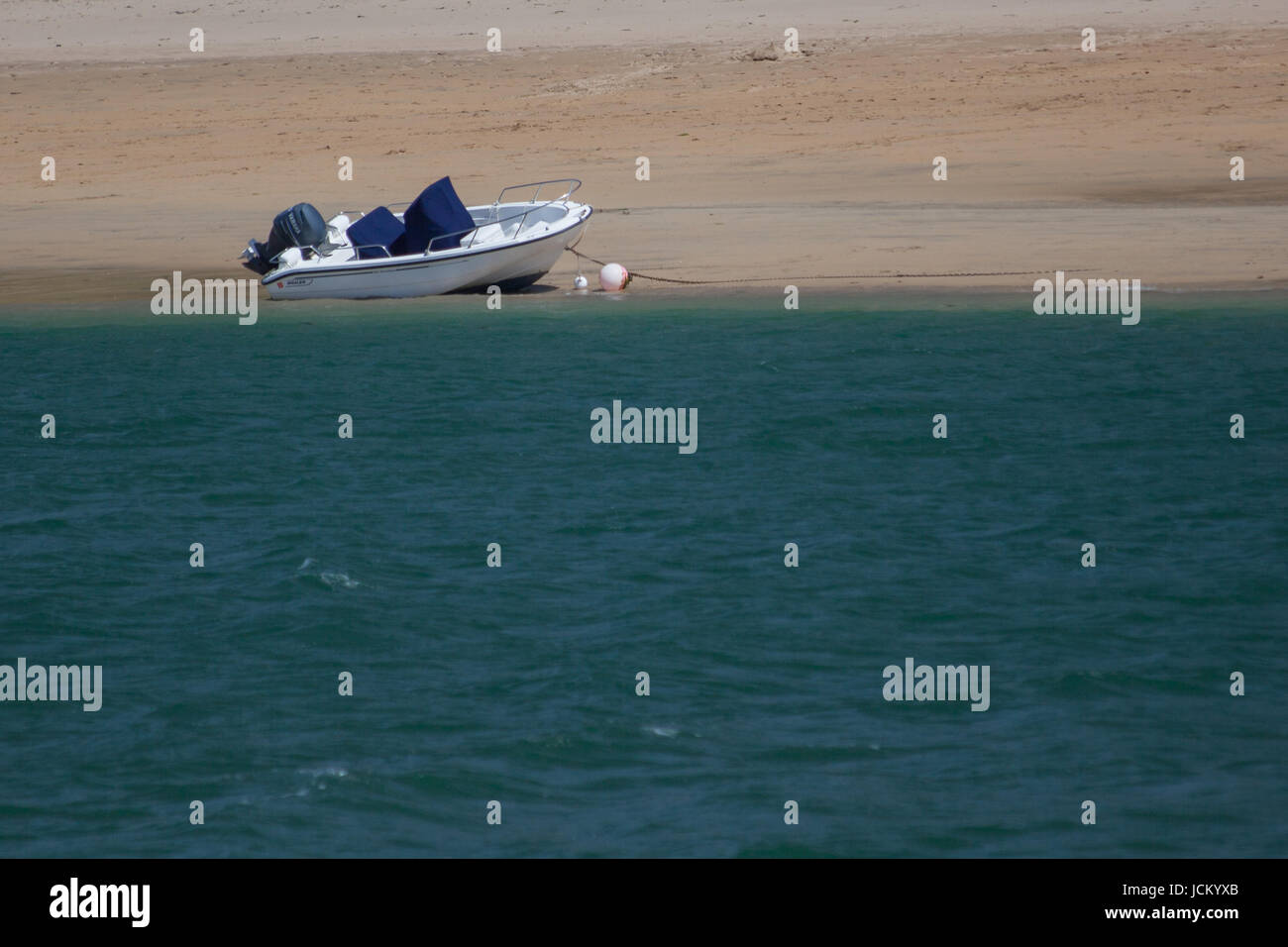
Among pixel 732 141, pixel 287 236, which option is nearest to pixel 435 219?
pixel 287 236

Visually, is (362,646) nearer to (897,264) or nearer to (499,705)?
(499,705)

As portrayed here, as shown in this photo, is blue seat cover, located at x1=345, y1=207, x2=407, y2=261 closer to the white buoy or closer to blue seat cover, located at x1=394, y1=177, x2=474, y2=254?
blue seat cover, located at x1=394, y1=177, x2=474, y2=254

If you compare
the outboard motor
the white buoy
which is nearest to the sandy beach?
the white buoy

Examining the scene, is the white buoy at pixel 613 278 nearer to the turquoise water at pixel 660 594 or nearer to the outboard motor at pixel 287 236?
the turquoise water at pixel 660 594

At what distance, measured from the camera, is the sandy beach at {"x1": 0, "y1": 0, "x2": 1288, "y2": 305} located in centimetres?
2359

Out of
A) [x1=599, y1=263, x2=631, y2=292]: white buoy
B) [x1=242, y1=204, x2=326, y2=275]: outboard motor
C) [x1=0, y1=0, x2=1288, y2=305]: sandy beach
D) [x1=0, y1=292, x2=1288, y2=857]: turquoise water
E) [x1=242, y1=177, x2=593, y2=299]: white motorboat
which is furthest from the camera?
[x1=0, y1=0, x2=1288, y2=305]: sandy beach

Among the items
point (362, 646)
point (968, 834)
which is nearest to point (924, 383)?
point (362, 646)

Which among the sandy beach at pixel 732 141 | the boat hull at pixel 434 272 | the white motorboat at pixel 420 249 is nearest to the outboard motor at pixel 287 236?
the white motorboat at pixel 420 249

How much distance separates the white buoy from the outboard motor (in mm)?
4091

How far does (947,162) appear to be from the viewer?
26.8 metres

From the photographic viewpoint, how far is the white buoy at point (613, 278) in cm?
2245

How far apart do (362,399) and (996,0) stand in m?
26.3

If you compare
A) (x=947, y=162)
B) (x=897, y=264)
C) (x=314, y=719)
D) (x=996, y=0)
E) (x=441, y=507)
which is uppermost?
(x=996, y=0)

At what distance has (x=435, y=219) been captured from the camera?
21.8 metres
